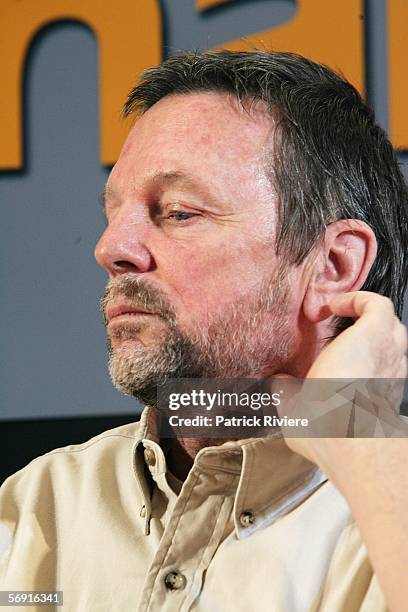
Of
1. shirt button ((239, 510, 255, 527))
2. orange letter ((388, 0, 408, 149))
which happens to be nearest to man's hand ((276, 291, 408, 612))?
shirt button ((239, 510, 255, 527))

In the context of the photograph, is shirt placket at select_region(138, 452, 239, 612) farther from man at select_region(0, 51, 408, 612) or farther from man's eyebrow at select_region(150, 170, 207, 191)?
man's eyebrow at select_region(150, 170, 207, 191)

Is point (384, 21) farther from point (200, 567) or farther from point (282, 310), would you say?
point (200, 567)

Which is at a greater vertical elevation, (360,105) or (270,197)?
(360,105)

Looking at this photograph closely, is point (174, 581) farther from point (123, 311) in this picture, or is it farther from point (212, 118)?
point (212, 118)

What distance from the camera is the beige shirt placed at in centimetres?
97

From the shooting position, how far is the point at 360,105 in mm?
1254

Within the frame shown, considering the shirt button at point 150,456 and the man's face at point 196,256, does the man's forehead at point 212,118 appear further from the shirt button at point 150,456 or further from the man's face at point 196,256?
the shirt button at point 150,456

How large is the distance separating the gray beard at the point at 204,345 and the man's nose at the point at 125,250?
2 centimetres

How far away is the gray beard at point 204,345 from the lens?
1.07 metres

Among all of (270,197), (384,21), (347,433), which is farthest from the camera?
(384,21)

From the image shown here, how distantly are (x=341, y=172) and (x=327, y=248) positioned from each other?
10 centimetres

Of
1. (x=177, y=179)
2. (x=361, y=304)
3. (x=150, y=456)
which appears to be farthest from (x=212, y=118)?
(x=150, y=456)

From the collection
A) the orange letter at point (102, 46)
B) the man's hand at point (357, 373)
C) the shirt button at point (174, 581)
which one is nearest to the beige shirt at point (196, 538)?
the shirt button at point (174, 581)

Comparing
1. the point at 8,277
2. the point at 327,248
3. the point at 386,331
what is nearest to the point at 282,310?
the point at 327,248
